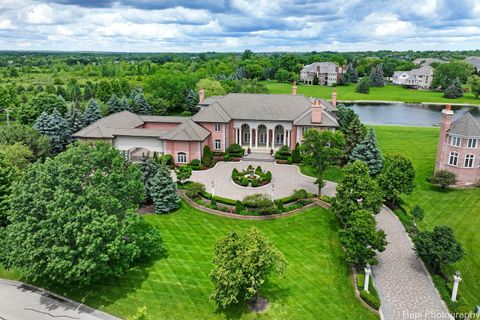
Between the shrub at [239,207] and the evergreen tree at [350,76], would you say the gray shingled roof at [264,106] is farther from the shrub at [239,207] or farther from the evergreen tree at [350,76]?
the evergreen tree at [350,76]

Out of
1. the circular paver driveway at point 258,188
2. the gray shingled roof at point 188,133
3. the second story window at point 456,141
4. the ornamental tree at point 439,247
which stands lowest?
the circular paver driveway at point 258,188

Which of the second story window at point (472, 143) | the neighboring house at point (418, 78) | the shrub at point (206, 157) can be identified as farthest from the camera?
the neighboring house at point (418, 78)

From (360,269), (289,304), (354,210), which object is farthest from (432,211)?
(289,304)

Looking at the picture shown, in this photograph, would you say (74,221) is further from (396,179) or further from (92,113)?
(92,113)

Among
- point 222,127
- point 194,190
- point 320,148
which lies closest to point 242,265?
point 194,190

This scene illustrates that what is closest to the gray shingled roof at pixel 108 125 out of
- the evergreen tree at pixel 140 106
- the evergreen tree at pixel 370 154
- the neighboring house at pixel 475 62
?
the evergreen tree at pixel 140 106

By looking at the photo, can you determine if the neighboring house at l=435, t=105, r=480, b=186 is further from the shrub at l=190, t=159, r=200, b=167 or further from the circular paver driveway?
the shrub at l=190, t=159, r=200, b=167
